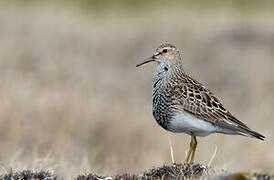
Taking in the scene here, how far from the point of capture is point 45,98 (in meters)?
11.8

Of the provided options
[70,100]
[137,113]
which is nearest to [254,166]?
[137,113]

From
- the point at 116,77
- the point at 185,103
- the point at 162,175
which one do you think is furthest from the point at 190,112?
the point at 116,77

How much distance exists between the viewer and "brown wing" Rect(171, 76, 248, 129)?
6.58 meters

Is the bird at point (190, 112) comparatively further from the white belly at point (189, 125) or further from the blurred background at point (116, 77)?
the blurred background at point (116, 77)

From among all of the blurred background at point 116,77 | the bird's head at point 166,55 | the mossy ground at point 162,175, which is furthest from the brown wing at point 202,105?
the blurred background at point 116,77

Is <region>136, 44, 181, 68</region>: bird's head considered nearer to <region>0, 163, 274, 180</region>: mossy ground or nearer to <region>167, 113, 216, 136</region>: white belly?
<region>167, 113, 216, 136</region>: white belly

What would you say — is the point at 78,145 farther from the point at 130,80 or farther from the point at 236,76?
the point at 236,76

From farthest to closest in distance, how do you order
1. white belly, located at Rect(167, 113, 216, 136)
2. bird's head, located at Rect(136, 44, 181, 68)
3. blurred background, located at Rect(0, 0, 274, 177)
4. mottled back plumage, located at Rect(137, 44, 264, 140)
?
blurred background, located at Rect(0, 0, 274, 177) < bird's head, located at Rect(136, 44, 181, 68) < mottled back plumage, located at Rect(137, 44, 264, 140) < white belly, located at Rect(167, 113, 216, 136)

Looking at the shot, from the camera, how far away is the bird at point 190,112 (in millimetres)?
6497

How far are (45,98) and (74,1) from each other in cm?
1017

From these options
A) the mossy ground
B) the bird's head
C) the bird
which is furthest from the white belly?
the mossy ground

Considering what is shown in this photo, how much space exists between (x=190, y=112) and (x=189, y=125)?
6.9 inches

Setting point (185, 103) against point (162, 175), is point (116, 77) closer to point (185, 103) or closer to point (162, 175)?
point (185, 103)

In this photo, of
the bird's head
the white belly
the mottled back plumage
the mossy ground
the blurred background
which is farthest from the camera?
the blurred background
